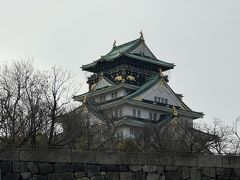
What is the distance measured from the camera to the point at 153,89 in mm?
62125

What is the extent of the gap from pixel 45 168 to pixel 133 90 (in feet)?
173

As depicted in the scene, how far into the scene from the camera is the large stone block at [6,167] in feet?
33.0

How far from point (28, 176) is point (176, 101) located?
54.7 meters

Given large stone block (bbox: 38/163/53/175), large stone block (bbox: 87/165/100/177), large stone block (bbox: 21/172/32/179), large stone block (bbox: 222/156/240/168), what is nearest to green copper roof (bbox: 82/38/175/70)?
large stone block (bbox: 222/156/240/168)

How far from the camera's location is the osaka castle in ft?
191

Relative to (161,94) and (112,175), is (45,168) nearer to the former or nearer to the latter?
(112,175)

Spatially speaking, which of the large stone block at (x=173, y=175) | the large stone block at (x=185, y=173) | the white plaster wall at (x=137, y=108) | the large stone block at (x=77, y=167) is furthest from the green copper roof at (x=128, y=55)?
the large stone block at (x=77, y=167)

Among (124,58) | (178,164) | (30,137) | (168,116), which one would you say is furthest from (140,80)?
(178,164)

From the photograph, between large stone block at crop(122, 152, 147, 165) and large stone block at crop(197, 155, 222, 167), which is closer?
large stone block at crop(122, 152, 147, 165)

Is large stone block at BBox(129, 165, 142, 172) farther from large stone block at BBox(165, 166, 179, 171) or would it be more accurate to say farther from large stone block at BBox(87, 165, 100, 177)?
large stone block at BBox(87, 165, 100, 177)

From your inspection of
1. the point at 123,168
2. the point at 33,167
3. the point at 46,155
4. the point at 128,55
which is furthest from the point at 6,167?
the point at 128,55

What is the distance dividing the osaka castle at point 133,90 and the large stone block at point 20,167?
43.6m

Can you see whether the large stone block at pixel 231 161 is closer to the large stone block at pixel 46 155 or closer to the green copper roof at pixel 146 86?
the large stone block at pixel 46 155

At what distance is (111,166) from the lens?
1113 cm
